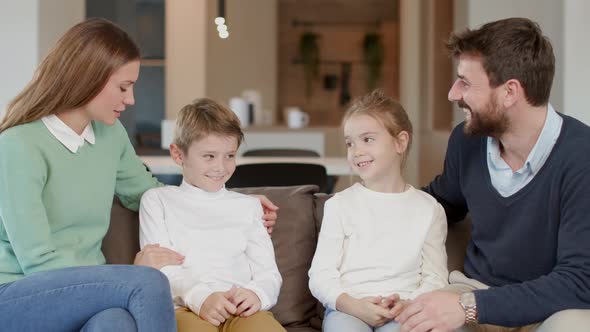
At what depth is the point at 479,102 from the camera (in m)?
1.99

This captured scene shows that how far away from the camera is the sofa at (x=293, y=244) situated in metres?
2.23

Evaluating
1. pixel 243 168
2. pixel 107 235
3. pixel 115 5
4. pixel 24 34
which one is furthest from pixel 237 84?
pixel 107 235

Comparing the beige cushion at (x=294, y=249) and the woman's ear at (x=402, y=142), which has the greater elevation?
the woman's ear at (x=402, y=142)

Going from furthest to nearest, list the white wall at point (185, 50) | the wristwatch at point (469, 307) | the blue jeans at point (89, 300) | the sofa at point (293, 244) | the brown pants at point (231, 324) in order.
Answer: the white wall at point (185, 50)
the sofa at point (293, 244)
the brown pants at point (231, 324)
the wristwatch at point (469, 307)
the blue jeans at point (89, 300)

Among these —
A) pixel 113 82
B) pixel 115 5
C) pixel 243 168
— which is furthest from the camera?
pixel 115 5

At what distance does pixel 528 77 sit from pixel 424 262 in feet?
1.81

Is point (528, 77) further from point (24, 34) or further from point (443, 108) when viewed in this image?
point (443, 108)

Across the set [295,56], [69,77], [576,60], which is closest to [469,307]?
[69,77]

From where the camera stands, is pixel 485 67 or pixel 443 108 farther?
pixel 443 108

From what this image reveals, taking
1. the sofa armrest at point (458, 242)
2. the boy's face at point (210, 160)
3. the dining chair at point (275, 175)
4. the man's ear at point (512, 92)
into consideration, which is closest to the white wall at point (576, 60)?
the dining chair at point (275, 175)

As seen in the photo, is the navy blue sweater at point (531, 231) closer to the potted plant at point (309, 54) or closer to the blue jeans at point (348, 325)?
the blue jeans at point (348, 325)

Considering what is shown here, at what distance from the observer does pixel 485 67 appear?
6.48 ft

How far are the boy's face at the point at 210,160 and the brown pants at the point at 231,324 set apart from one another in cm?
35

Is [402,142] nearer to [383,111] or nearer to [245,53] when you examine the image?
[383,111]
